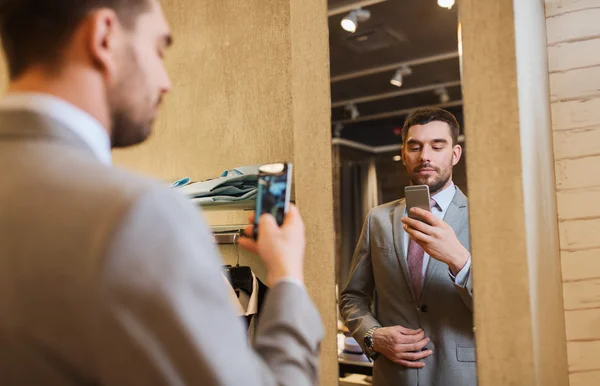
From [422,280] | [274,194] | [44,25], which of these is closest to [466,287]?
[422,280]

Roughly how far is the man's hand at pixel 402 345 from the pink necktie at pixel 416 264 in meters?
0.09

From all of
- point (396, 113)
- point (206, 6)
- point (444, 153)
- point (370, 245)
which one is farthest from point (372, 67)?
point (206, 6)

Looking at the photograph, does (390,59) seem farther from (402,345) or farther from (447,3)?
(402,345)

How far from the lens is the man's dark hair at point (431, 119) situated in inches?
48.1

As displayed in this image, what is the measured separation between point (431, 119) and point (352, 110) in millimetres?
232

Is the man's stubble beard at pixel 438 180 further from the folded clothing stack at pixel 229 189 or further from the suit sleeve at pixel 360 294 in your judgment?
the folded clothing stack at pixel 229 189

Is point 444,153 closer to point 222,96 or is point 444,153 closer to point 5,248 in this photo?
A: point 222,96

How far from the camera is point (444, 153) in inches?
48.6

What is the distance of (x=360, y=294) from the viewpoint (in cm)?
133

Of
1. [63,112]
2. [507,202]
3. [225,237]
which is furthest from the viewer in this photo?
[225,237]

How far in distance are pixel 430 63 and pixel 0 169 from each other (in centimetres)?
100

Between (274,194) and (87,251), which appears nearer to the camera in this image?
(87,251)

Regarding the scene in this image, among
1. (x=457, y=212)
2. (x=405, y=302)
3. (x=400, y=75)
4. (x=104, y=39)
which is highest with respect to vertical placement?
(x=400, y=75)

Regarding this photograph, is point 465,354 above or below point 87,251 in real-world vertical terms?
below
